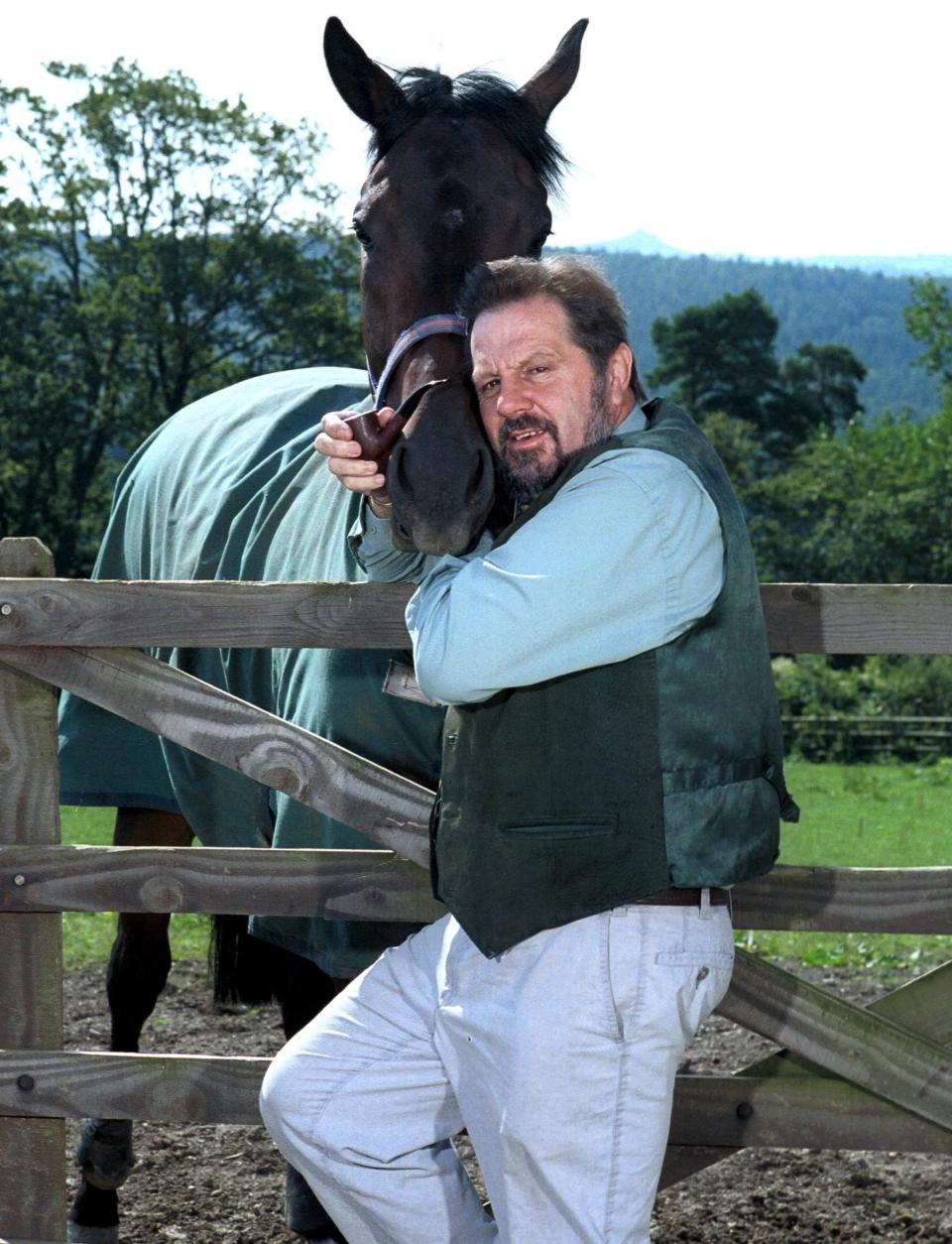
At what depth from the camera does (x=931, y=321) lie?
5744cm

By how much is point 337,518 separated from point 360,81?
3.52 ft

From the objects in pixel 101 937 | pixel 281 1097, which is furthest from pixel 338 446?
pixel 101 937

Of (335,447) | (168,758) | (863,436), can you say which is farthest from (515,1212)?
(863,436)

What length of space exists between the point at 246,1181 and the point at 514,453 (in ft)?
9.21

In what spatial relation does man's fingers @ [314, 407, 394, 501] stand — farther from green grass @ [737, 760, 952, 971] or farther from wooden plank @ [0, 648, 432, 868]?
green grass @ [737, 760, 952, 971]

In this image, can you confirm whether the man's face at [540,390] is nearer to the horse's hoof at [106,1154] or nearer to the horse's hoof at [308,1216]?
the horse's hoof at [308,1216]

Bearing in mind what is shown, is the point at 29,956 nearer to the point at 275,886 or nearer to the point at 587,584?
the point at 275,886

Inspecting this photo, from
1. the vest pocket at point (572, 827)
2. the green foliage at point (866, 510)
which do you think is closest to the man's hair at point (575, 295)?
the vest pocket at point (572, 827)

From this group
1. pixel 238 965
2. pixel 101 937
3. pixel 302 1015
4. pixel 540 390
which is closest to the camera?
pixel 540 390

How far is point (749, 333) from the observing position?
265 feet

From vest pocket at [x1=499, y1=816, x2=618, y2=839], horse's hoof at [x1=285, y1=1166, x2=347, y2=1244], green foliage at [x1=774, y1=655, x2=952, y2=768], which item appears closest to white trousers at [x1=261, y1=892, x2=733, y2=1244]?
vest pocket at [x1=499, y1=816, x2=618, y2=839]

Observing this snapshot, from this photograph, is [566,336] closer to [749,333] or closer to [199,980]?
[199,980]

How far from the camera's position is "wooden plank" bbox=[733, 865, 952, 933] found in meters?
2.93

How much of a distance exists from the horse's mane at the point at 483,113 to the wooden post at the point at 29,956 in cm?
135
